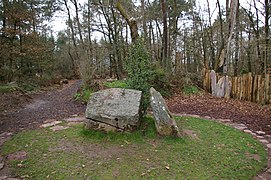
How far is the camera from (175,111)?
5.72 metres

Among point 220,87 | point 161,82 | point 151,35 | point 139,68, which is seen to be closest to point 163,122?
point 139,68

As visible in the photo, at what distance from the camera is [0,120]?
4.84m

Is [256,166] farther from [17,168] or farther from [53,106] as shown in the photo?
[53,106]

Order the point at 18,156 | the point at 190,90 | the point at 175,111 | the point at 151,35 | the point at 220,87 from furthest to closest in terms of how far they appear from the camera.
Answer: the point at 151,35 < the point at 190,90 < the point at 220,87 < the point at 175,111 < the point at 18,156

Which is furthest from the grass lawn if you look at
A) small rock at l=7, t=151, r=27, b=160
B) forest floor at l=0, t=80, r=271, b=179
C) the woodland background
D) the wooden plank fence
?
the wooden plank fence

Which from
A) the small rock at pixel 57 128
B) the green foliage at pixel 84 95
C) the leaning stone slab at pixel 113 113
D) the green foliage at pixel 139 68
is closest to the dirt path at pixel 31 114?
the green foliage at pixel 84 95

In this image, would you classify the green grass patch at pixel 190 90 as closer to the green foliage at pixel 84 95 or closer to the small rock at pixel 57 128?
the green foliage at pixel 84 95

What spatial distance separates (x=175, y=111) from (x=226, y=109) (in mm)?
1519

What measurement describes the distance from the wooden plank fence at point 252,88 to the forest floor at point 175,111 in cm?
24

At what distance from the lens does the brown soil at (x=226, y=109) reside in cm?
462

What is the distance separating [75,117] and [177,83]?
14.7ft

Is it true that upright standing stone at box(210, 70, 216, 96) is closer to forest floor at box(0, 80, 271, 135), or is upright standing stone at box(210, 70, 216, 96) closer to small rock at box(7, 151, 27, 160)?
forest floor at box(0, 80, 271, 135)

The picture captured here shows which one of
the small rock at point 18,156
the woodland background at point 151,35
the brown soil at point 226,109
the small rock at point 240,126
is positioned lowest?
the small rock at point 240,126

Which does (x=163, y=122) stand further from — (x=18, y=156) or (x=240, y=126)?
(x=18, y=156)
